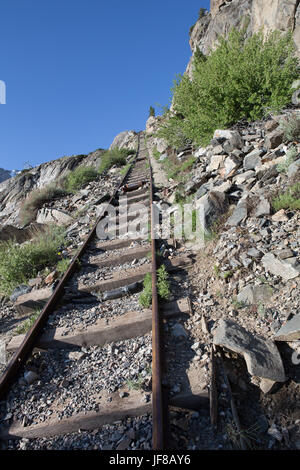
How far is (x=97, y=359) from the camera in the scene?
2775 millimetres

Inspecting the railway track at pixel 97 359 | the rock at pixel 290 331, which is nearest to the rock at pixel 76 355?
the railway track at pixel 97 359

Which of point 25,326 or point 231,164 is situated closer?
point 25,326

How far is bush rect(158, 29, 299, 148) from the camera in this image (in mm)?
7758

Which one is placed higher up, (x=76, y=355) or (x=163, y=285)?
(x=163, y=285)

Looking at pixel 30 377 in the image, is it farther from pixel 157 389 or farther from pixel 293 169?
pixel 293 169

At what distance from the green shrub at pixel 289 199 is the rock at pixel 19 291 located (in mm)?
4586

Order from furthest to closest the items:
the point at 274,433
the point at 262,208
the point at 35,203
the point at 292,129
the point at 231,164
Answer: the point at 35,203 → the point at 231,164 → the point at 292,129 → the point at 262,208 → the point at 274,433

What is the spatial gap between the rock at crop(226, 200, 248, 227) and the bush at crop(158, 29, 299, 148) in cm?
514

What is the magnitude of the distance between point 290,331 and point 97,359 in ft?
6.75

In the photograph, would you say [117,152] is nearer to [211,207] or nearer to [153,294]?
[211,207]

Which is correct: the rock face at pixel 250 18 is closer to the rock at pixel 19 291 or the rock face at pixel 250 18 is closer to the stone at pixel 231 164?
the stone at pixel 231 164

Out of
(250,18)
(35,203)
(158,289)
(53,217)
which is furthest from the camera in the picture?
(250,18)

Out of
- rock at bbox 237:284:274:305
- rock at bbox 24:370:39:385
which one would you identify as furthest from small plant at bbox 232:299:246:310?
rock at bbox 24:370:39:385
